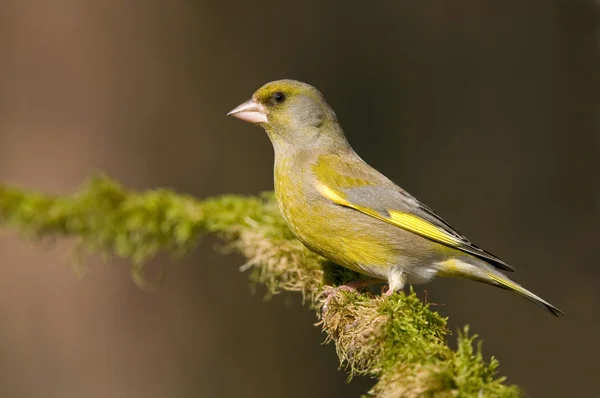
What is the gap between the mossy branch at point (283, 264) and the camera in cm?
223

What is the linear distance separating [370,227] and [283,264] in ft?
2.03

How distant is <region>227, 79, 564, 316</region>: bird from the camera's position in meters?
3.51

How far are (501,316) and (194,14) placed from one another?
18.7 ft

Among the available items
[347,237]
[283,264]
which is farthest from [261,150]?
[347,237]

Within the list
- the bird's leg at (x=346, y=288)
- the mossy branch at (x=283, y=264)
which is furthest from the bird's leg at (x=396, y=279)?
the mossy branch at (x=283, y=264)

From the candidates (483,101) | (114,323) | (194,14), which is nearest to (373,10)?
(483,101)

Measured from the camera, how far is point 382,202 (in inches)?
147

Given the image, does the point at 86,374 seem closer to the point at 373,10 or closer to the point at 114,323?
the point at 114,323

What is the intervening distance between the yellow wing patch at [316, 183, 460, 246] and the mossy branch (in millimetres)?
461

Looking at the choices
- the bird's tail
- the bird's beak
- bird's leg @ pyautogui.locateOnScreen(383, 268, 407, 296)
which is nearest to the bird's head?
the bird's beak

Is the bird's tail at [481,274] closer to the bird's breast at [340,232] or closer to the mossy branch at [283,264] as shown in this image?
the bird's breast at [340,232]

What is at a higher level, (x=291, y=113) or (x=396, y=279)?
(x=291, y=113)

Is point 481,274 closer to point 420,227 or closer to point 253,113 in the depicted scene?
point 420,227

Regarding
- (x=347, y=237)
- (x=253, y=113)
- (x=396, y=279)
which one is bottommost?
(x=396, y=279)
